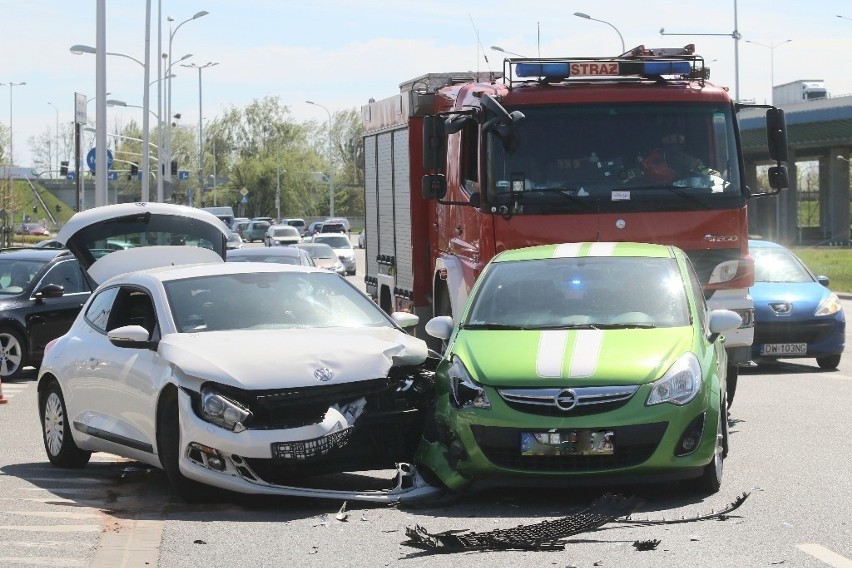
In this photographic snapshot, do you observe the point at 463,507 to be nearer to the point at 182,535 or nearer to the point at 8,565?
the point at 182,535

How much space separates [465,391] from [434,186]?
547 cm

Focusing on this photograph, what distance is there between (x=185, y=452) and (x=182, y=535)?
995 millimetres

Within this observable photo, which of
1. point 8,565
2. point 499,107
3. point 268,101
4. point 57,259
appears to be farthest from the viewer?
point 268,101

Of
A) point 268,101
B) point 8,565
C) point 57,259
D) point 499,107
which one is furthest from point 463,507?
point 268,101

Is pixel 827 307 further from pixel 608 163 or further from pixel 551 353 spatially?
pixel 551 353

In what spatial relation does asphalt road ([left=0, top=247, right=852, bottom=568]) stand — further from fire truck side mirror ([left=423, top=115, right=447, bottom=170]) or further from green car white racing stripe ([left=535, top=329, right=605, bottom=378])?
fire truck side mirror ([left=423, top=115, right=447, bottom=170])

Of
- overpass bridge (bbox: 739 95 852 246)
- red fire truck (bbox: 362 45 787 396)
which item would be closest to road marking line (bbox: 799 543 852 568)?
red fire truck (bbox: 362 45 787 396)

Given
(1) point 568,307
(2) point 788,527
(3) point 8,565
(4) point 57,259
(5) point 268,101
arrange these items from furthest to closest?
1. (5) point 268,101
2. (4) point 57,259
3. (1) point 568,307
4. (2) point 788,527
5. (3) point 8,565

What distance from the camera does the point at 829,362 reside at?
1809cm

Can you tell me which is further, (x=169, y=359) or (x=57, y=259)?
(x=57, y=259)

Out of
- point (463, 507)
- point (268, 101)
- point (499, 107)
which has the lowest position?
point (463, 507)

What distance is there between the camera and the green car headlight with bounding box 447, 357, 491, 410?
9.09 metres

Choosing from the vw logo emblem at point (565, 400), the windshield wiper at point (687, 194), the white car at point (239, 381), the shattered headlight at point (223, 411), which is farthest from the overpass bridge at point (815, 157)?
the shattered headlight at point (223, 411)

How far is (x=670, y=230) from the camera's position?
528 inches
